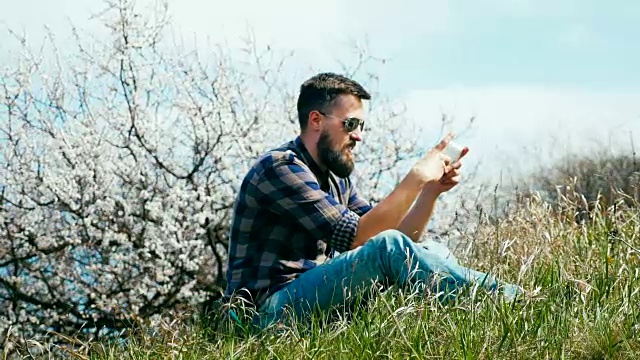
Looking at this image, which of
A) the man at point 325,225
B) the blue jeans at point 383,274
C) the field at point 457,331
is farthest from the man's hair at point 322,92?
the field at point 457,331

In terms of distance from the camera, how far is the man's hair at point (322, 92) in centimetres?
431

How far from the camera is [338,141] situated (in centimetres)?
426

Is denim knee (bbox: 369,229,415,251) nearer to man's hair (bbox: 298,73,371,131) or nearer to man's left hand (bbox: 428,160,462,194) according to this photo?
man's left hand (bbox: 428,160,462,194)

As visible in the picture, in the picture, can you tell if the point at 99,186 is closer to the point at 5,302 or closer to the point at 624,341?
the point at 5,302

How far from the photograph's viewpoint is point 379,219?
3.99 meters

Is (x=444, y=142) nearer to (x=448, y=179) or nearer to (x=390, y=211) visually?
(x=448, y=179)

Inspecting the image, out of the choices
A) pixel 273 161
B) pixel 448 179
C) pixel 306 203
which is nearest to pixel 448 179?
pixel 448 179

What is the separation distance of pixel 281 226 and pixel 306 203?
18 cm

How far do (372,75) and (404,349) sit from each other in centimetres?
612

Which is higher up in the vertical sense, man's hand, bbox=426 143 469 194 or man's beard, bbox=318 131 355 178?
man's beard, bbox=318 131 355 178

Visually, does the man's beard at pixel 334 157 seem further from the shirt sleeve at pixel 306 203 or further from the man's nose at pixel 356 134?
the shirt sleeve at pixel 306 203

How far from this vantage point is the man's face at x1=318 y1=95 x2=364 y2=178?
4242mm

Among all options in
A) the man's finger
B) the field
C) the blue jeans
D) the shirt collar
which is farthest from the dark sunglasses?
the field

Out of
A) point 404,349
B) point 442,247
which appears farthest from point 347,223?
point 404,349
